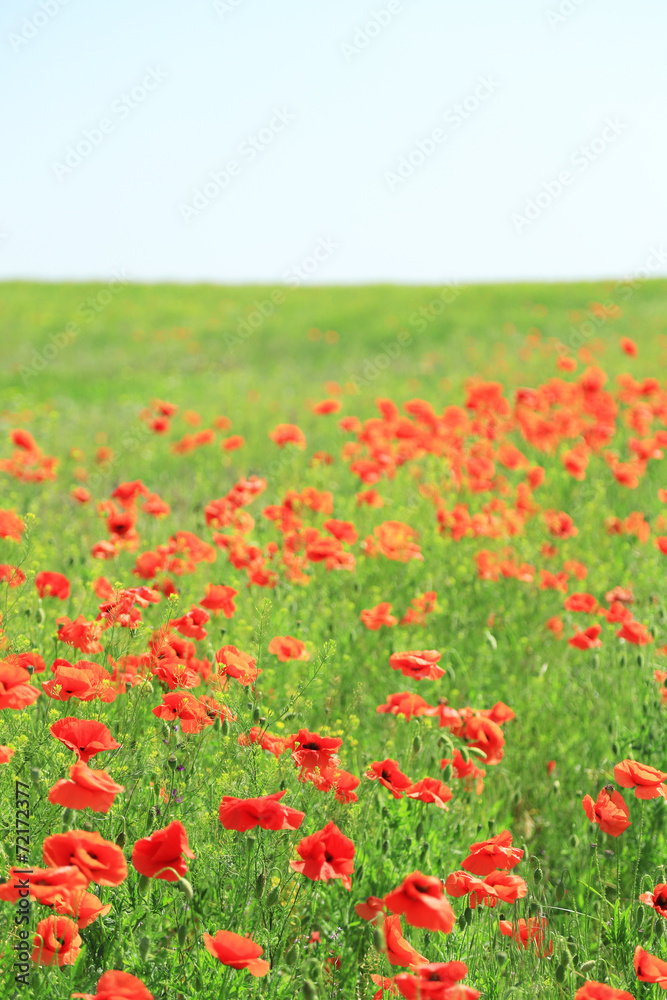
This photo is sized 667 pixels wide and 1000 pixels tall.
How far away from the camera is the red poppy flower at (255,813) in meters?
1.56

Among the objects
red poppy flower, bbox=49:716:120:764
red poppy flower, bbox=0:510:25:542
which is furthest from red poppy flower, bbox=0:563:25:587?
red poppy flower, bbox=49:716:120:764

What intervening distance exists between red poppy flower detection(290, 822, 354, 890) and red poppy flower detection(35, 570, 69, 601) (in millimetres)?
1436

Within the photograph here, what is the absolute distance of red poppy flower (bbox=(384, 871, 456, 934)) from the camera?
4.53 feet

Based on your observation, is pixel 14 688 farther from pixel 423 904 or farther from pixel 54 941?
pixel 423 904

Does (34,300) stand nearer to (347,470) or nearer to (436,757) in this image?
(347,470)

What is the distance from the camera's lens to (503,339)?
1586cm

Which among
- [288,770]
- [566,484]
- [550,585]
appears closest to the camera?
[288,770]

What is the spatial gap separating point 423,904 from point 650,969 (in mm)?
523

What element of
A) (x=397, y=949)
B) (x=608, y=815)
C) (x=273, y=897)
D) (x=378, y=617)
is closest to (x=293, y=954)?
(x=273, y=897)

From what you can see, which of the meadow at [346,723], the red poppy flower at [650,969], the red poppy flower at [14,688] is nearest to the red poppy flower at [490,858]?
the meadow at [346,723]

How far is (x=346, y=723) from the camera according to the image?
2.37m

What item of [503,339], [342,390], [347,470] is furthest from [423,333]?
[347,470]

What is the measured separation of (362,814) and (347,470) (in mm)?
4189

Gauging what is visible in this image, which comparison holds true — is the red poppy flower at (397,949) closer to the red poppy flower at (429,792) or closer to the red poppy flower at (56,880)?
the red poppy flower at (429,792)
